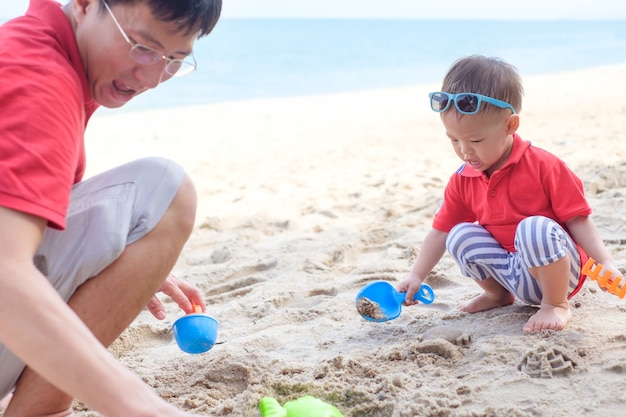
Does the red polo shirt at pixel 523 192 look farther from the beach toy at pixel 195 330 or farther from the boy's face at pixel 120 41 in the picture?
the boy's face at pixel 120 41

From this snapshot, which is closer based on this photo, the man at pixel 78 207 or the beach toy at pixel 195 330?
the man at pixel 78 207

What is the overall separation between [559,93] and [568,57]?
42.6 feet

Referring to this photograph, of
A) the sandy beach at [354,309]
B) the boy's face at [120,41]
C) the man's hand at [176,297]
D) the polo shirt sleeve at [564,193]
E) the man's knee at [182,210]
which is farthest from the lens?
the polo shirt sleeve at [564,193]

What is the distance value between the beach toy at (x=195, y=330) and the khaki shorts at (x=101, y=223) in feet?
1.70

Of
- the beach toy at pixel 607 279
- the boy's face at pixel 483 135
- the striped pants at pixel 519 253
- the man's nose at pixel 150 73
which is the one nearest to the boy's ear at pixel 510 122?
the boy's face at pixel 483 135

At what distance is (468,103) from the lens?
2312 mm

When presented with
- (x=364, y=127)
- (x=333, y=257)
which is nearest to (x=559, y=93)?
(x=364, y=127)

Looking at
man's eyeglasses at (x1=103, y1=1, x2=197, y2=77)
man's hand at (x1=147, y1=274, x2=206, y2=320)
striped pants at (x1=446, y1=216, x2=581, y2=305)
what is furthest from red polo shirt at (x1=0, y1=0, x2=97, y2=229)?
striped pants at (x1=446, y1=216, x2=581, y2=305)

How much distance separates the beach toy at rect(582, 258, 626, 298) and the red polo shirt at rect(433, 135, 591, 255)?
0.19 m

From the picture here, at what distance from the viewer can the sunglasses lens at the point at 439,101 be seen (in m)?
2.35

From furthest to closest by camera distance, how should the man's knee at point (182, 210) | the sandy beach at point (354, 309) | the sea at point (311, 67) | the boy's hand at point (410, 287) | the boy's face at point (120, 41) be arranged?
the sea at point (311, 67) < the boy's hand at point (410, 287) < the sandy beach at point (354, 309) < the man's knee at point (182, 210) < the boy's face at point (120, 41)

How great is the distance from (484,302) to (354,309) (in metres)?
0.46

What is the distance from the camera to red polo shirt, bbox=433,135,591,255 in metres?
2.22

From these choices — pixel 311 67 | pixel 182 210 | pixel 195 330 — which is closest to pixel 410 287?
pixel 195 330
